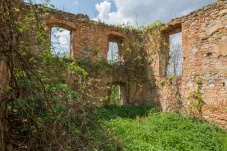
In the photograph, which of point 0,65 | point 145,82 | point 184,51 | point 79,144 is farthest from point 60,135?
point 145,82

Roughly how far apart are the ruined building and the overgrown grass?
0.82 m

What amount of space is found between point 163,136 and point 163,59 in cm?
464

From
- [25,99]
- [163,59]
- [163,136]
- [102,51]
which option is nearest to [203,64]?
[163,59]

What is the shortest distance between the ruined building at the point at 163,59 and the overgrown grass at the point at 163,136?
822 mm

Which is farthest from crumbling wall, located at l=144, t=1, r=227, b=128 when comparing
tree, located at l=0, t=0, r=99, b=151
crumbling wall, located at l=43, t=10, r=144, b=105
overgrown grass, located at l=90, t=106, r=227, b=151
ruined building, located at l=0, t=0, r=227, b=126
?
tree, located at l=0, t=0, r=99, b=151

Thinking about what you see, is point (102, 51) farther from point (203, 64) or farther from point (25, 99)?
point (25, 99)

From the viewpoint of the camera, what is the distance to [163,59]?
9.36 meters

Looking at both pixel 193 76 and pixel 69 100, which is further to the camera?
pixel 193 76

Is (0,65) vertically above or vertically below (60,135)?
above

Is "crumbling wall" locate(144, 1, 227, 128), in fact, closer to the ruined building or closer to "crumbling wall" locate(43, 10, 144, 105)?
the ruined building

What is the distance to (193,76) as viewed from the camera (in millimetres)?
7504

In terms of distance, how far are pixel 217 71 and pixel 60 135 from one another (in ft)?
17.6

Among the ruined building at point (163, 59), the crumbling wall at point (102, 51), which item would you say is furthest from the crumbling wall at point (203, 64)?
the crumbling wall at point (102, 51)

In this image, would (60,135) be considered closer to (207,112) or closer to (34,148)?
(34,148)
